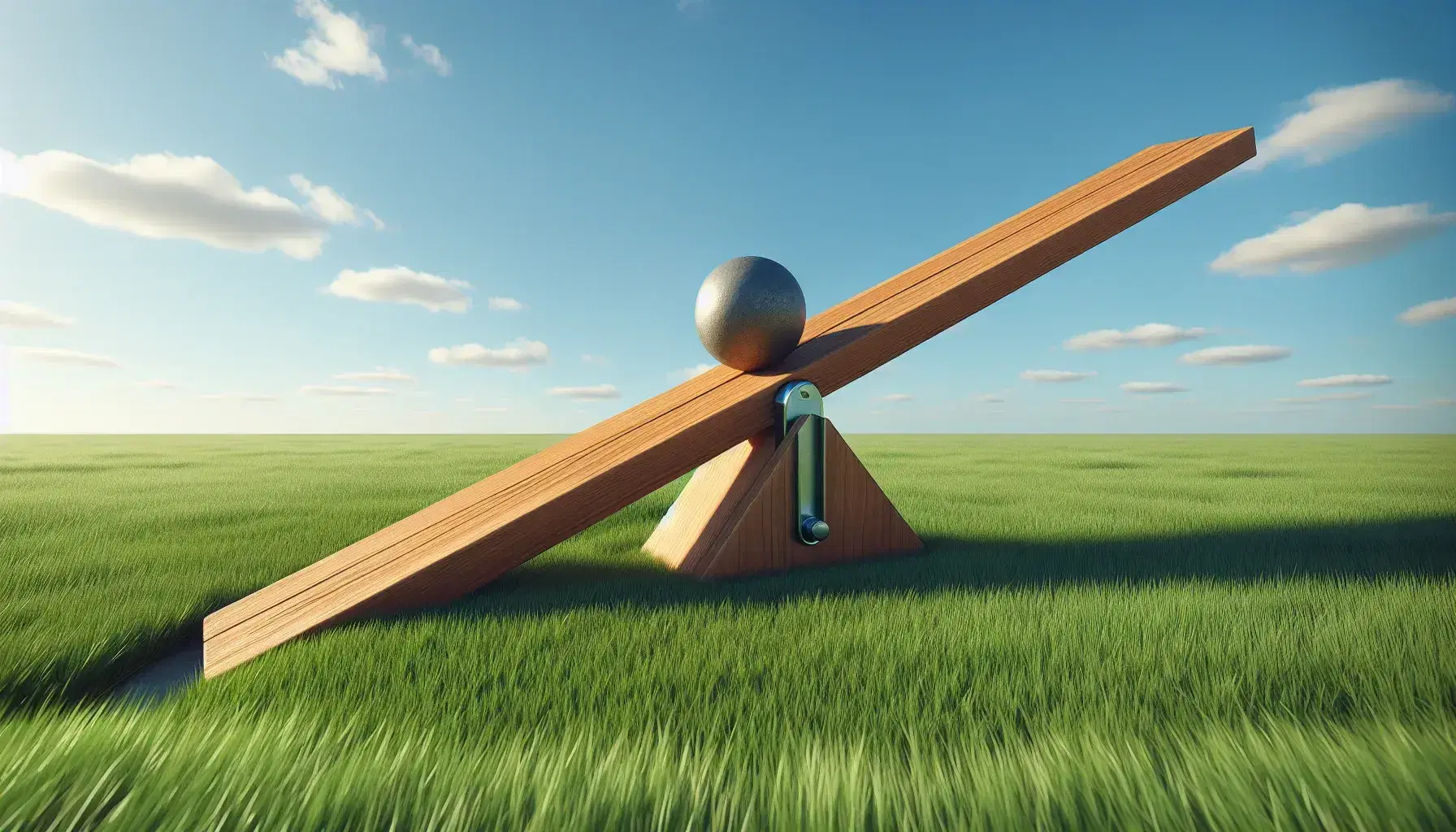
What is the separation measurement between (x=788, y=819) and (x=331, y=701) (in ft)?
3.90

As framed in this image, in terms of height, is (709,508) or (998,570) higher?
(709,508)

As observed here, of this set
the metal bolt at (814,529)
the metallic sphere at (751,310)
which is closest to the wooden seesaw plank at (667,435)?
the metallic sphere at (751,310)

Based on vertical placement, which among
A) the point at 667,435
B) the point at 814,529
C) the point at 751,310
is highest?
the point at 751,310

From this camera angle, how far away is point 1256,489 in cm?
597

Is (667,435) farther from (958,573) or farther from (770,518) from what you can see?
(958,573)

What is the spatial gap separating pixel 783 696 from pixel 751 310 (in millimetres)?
1818

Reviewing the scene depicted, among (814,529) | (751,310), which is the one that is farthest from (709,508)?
(751,310)

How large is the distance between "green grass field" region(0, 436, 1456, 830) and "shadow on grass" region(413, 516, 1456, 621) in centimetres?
2

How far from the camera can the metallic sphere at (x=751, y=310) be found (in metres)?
3.02

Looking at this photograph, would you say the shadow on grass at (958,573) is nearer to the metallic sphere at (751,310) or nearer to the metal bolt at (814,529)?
the metal bolt at (814,529)

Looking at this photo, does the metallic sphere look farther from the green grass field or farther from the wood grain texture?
the green grass field

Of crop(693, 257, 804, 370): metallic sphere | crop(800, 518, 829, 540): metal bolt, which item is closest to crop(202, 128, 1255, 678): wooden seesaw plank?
crop(693, 257, 804, 370): metallic sphere

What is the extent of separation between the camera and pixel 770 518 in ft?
9.50

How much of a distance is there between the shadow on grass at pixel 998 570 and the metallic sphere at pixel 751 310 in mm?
1027
